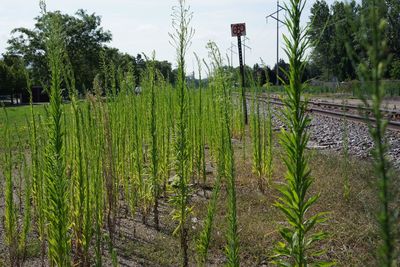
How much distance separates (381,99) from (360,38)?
0.14 meters

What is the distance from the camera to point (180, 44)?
11.7 ft

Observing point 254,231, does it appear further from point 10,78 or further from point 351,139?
point 10,78

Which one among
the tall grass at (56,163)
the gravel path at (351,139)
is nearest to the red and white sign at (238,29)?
Answer: the gravel path at (351,139)

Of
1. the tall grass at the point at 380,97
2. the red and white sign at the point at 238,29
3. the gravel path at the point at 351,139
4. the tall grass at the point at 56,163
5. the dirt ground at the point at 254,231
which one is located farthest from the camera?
the red and white sign at the point at 238,29

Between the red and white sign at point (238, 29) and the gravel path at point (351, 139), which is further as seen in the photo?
the red and white sign at point (238, 29)

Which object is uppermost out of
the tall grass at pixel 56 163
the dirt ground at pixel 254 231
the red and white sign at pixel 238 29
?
the red and white sign at pixel 238 29

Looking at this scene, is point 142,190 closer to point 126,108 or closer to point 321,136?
point 126,108

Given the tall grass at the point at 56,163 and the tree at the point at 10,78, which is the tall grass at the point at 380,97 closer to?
the tall grass at the point at 56,163

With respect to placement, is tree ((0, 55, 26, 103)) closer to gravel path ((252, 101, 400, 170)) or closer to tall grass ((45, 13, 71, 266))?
gravel path ((252, 101, 400, 170))

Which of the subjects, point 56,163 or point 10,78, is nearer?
point 56,163

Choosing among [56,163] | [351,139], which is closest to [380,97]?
[56,163]

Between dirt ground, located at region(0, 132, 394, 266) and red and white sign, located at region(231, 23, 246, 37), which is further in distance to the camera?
red and white sign, located at region(231, 23, 246, 37)

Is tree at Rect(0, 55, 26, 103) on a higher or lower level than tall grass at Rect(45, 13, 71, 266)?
higher

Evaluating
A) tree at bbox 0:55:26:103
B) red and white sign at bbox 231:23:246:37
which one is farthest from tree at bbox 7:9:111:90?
red and white sign at bbox 231:23:246:37
